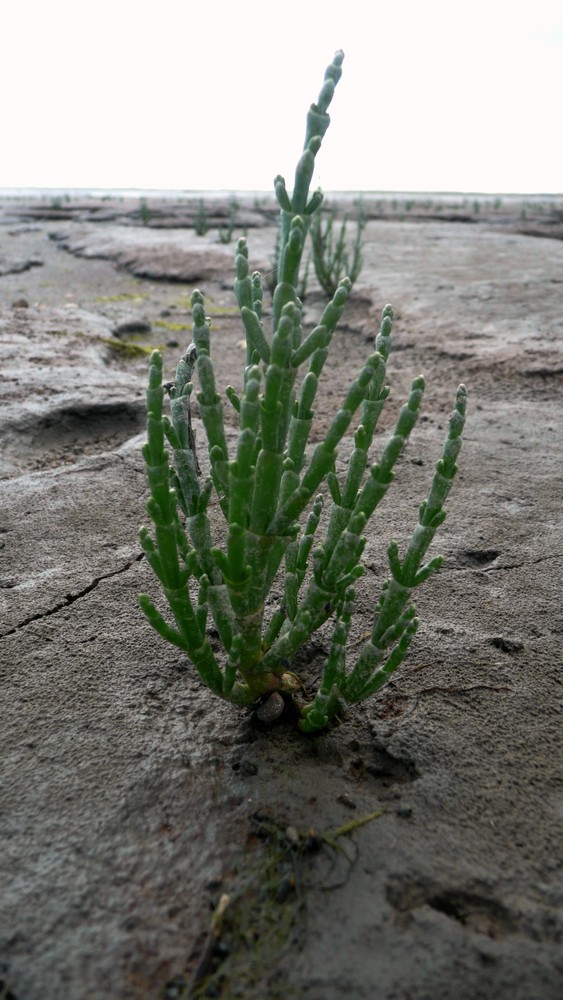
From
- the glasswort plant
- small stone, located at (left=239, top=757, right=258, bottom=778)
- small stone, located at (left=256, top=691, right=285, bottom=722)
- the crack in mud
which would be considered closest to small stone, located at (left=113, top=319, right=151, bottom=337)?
the crack in mud

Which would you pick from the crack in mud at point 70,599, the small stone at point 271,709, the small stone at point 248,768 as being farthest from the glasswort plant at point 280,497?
the crack in mud at point 70,599

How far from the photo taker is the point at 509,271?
555 centimetres

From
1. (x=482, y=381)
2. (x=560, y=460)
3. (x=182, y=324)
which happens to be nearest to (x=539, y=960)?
(x=560, y=460)

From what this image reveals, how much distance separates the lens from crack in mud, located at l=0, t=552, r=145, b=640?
5.27ft

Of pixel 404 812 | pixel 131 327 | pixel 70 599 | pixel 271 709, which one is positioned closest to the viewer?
pixel 404 812

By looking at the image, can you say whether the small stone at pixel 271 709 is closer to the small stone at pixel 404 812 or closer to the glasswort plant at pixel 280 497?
the glasswort plant at pixel 280 497

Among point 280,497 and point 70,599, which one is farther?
point 70,599

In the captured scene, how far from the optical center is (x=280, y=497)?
1.21 m

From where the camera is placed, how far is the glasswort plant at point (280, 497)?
1.08 m

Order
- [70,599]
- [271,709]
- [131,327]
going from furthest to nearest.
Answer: [131,327] < [70,599] < [271,709]

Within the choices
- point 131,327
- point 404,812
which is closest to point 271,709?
point 404,812

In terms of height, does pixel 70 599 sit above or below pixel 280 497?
below

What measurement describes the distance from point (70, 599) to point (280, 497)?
72 centimetres

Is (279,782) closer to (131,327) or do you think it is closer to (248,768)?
(248,768)
